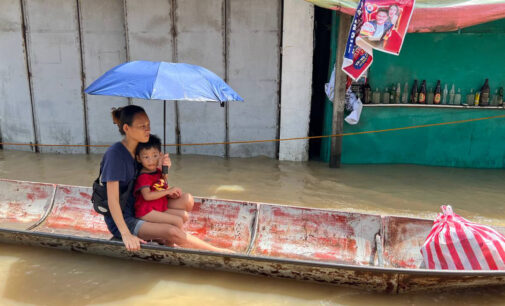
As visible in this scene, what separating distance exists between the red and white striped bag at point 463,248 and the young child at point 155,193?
226 centimetres

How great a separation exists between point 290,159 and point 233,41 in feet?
7.92

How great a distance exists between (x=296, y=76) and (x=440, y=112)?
102 inches

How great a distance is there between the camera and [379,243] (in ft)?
13.3

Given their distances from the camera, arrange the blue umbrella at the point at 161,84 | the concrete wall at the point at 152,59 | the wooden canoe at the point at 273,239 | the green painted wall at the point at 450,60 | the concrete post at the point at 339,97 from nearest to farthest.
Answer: the blue umbrella at the point at 161,84 → the wooden canoe at the point at 273,239 → the concrete post at the point at 339,97 → the green painted wall at the point at 450,60 → the concrete wall at the point at 152,59

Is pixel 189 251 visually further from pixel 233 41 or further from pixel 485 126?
pixel 485 126

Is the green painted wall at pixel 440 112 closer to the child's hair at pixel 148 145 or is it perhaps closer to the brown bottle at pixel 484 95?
the brown bottle at pixel 484 95

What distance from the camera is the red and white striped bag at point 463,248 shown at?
10.8ft

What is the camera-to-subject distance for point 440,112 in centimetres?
714

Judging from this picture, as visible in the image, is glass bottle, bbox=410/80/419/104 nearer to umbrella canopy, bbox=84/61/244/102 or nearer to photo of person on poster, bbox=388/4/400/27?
photo of person on poster, bbox=388/4/400/27

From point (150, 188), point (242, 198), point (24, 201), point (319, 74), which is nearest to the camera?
point (150, 188)

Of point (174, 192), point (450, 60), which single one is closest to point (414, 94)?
point (450, 60)

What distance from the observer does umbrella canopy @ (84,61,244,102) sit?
320 centimetres

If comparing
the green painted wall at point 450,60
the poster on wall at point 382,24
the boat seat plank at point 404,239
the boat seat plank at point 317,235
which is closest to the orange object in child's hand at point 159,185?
the boat seat plank at point 317,235

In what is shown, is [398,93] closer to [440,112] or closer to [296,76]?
[440,112]
